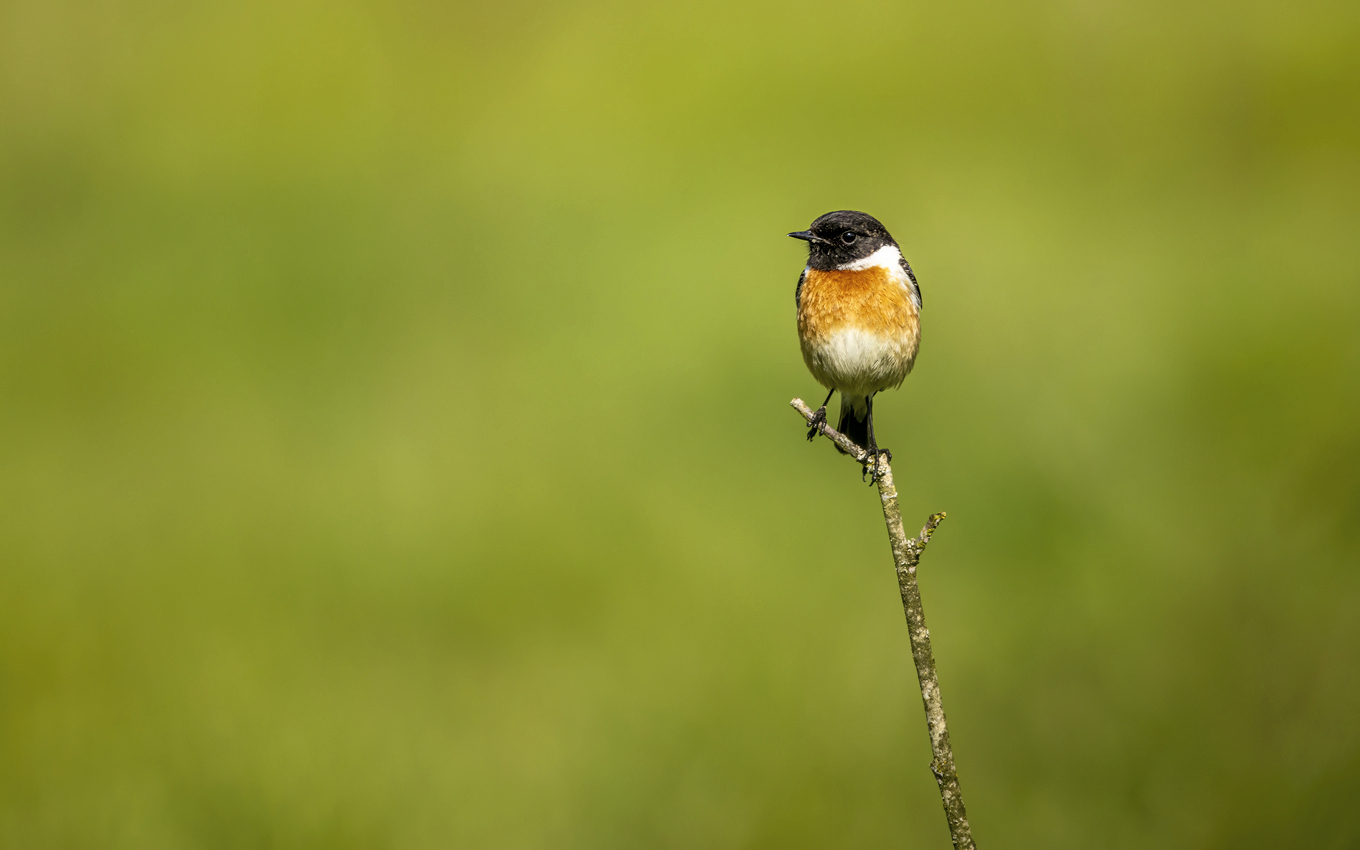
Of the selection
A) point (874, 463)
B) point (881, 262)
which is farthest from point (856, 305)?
point (874, 463)

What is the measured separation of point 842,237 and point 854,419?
3.97 ft

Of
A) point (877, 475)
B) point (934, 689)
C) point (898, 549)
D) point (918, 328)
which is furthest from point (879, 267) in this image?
point (934, 689)

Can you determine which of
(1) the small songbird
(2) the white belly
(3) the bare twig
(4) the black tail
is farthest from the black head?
(3) the bare twig

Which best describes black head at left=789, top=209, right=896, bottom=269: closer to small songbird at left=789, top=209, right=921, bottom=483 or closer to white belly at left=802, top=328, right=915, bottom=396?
small songbird at left=789, top=209, right=921, bottom=483

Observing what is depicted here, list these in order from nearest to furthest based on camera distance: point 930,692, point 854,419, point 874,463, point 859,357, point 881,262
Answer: point 930,692, point 874,463, point 859,357, point 881,262, point 854,419

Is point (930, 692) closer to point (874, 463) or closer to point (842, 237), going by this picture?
point (874, 463)

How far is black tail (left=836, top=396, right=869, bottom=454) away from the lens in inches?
204

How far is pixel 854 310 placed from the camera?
435 centimetres

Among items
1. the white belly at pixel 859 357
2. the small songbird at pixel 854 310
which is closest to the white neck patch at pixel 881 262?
the small songbird at pixel 854 310

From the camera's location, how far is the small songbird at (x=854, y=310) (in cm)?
433

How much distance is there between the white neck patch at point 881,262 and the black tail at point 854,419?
2.60 feet

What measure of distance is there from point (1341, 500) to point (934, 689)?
6265 millimetres

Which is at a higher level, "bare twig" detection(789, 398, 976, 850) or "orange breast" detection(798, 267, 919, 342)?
"orange breast" detection(798, 267, 919, 342)

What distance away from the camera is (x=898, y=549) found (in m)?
2.67
